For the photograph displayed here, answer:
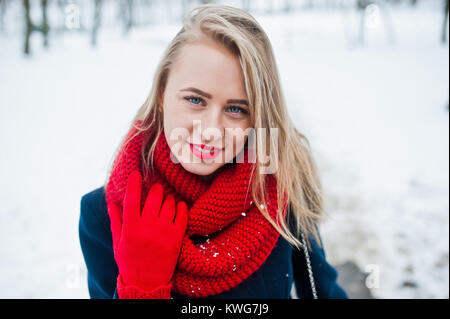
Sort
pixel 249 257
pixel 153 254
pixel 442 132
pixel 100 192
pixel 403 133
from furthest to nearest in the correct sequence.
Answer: pixel 403 133 → pixel 442 132 → pixel 100 192 → pixel 249 257 → pixel 153 254

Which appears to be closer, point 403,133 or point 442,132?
point 442,132

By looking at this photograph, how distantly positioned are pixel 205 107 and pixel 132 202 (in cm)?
38

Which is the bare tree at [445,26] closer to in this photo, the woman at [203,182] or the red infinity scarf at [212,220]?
the woman at [203,182]

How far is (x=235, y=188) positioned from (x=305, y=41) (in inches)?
252

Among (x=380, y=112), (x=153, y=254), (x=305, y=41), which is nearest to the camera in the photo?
(x=153, y=254)

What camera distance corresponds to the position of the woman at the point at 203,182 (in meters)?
0.89

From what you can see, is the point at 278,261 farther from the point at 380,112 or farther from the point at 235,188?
the point at 380,112

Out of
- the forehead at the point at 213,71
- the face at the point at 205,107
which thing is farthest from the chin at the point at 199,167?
the forehead at the point at 213,71

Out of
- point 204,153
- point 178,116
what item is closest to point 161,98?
point 178,116

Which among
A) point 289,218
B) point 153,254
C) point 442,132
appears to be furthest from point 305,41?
point 153,254

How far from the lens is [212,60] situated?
89 cm

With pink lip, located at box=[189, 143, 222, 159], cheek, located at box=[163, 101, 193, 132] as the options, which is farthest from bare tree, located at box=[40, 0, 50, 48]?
pink lip, located at box=[189, 143, 222, 159]

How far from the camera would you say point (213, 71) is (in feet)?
2.90

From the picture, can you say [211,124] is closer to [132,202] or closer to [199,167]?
[199,167]
